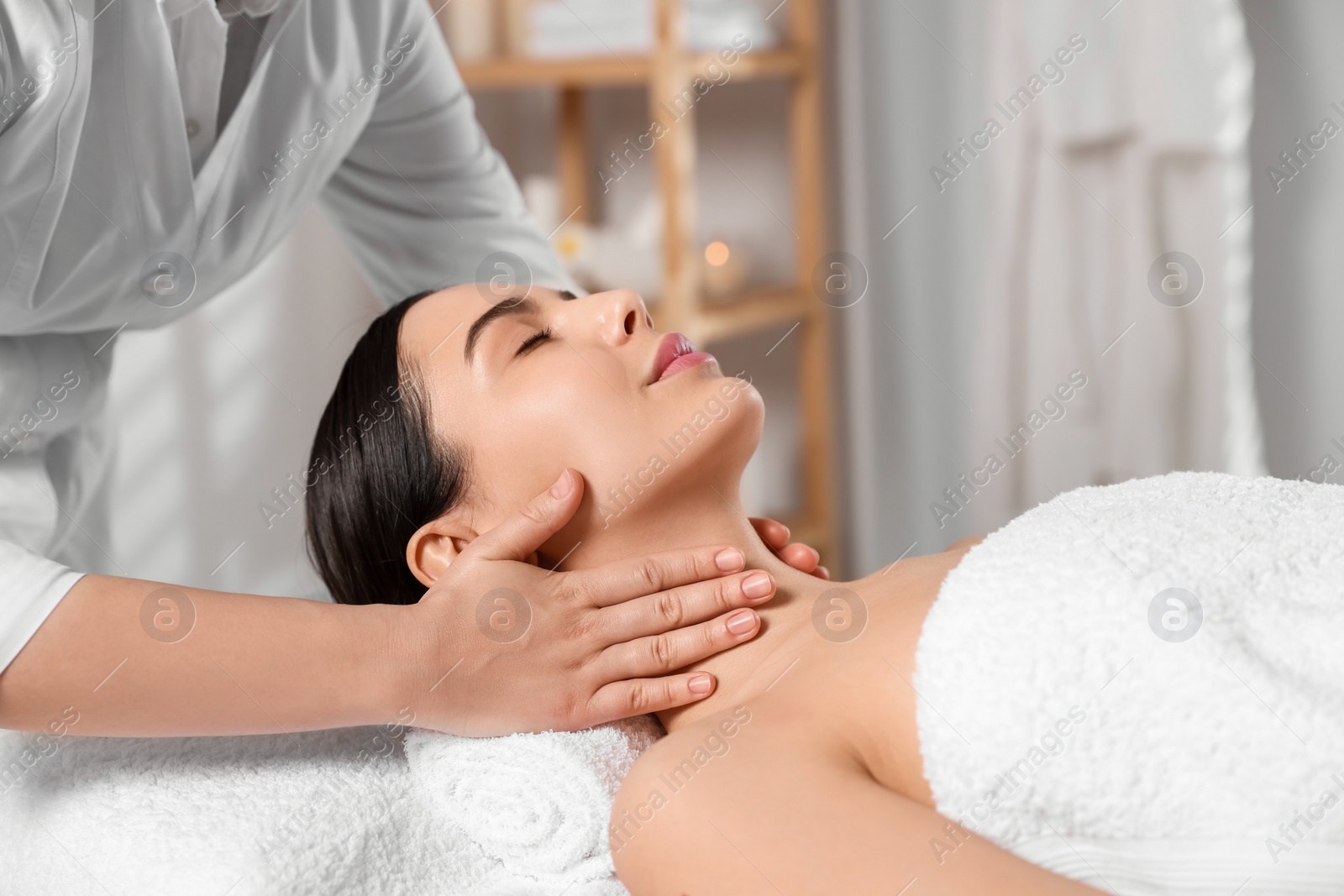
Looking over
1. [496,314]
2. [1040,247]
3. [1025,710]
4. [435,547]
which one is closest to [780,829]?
[1025,710]

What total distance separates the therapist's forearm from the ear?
19 cm

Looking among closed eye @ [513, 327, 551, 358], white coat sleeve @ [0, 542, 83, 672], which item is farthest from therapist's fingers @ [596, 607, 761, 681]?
white coat sleeve @ [0, 542, 83, 672]

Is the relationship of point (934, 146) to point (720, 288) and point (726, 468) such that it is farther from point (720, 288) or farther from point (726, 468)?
point (726, 468)

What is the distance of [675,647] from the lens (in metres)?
0.96

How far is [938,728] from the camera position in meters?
0.75

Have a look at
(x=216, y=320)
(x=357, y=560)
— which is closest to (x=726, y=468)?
(x=357, y=560)

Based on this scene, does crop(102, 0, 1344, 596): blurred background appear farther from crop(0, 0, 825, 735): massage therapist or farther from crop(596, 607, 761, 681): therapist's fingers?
crop(596, 607, 761, 681): therapist's fingers

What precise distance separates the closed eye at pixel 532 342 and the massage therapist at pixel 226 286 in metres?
0.17

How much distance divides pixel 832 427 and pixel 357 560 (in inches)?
74.5

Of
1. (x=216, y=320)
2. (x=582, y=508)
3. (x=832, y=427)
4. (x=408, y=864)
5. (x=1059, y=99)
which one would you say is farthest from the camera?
(x=832, y=427)

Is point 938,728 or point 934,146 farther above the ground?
point 934,146

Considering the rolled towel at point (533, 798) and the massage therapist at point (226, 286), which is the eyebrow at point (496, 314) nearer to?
the massage therapist at point (226, 286)

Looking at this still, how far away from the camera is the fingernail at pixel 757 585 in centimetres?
99

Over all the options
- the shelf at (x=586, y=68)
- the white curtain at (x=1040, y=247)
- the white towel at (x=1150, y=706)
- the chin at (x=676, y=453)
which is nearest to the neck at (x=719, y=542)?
the chin at (x=676, y=453)
